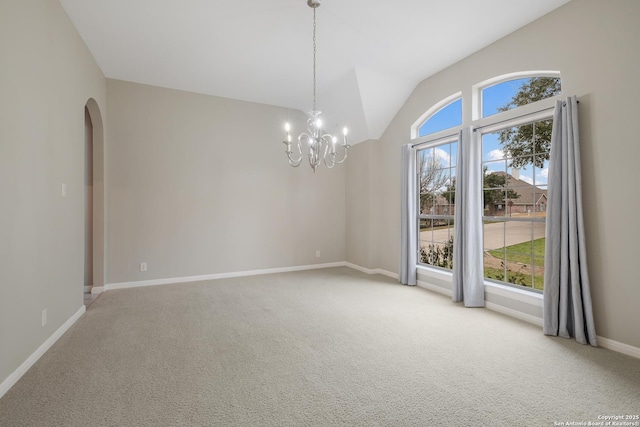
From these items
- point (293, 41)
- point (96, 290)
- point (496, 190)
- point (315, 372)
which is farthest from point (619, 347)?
point (96, 290)

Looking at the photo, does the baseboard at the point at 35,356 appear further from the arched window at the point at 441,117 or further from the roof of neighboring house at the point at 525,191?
the arched window at the point at 441,117

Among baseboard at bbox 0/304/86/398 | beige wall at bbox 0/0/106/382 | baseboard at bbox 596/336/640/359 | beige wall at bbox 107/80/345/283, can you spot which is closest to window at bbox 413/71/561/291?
baseboard at bbox 596/336/640/359

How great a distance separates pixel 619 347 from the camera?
268cm

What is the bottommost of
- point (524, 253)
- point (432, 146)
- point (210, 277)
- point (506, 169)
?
point (210, 277)

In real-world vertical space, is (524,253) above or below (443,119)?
below

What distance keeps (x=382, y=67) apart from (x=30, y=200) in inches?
169

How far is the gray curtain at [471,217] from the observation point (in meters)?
3.91

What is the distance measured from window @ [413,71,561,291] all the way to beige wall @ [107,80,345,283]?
234 cm

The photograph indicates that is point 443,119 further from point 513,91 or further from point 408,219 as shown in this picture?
point 408,219

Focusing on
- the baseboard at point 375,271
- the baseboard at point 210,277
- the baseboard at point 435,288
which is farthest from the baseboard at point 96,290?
the baseboard at point 435,288

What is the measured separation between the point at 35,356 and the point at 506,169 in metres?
5.12

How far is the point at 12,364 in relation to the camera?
2191 millimetres

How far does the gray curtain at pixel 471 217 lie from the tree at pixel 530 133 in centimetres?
37

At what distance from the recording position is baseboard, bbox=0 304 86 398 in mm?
2102
